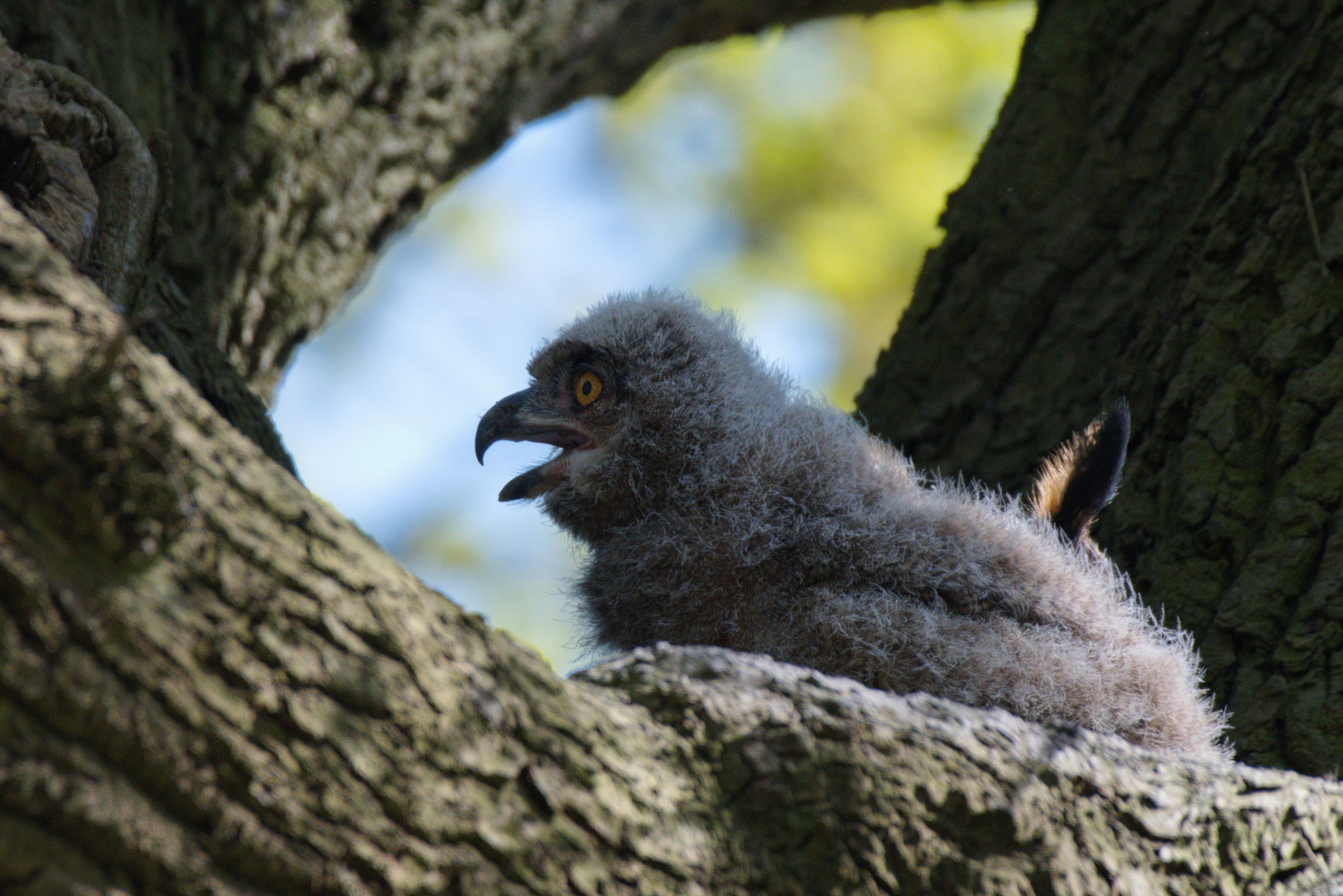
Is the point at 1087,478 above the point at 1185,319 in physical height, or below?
below

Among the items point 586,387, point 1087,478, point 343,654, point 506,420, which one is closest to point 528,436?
point 506,420

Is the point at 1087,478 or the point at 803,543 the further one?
the point at 1087,478

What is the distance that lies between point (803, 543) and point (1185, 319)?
1761mm

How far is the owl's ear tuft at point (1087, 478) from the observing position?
3.36 m

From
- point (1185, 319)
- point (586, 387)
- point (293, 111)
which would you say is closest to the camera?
point (586, 387)

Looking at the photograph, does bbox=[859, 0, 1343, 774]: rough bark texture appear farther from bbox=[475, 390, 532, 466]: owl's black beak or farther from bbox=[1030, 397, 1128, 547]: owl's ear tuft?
bbox=[475, 390, 532, 466]: owl's black beak

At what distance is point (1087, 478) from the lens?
135 inches

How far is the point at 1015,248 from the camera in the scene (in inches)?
182

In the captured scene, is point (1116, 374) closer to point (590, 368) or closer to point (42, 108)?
point (590, 368)

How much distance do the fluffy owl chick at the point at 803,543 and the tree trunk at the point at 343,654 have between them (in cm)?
48

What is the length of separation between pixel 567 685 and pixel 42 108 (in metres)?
2.13

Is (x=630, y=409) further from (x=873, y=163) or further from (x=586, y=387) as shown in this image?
(x=873, y=163)

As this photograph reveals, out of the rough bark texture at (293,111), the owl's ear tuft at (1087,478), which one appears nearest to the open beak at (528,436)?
the rough bark texture at (293,111)

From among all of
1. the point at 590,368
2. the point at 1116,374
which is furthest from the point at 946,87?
the point at 590,368
